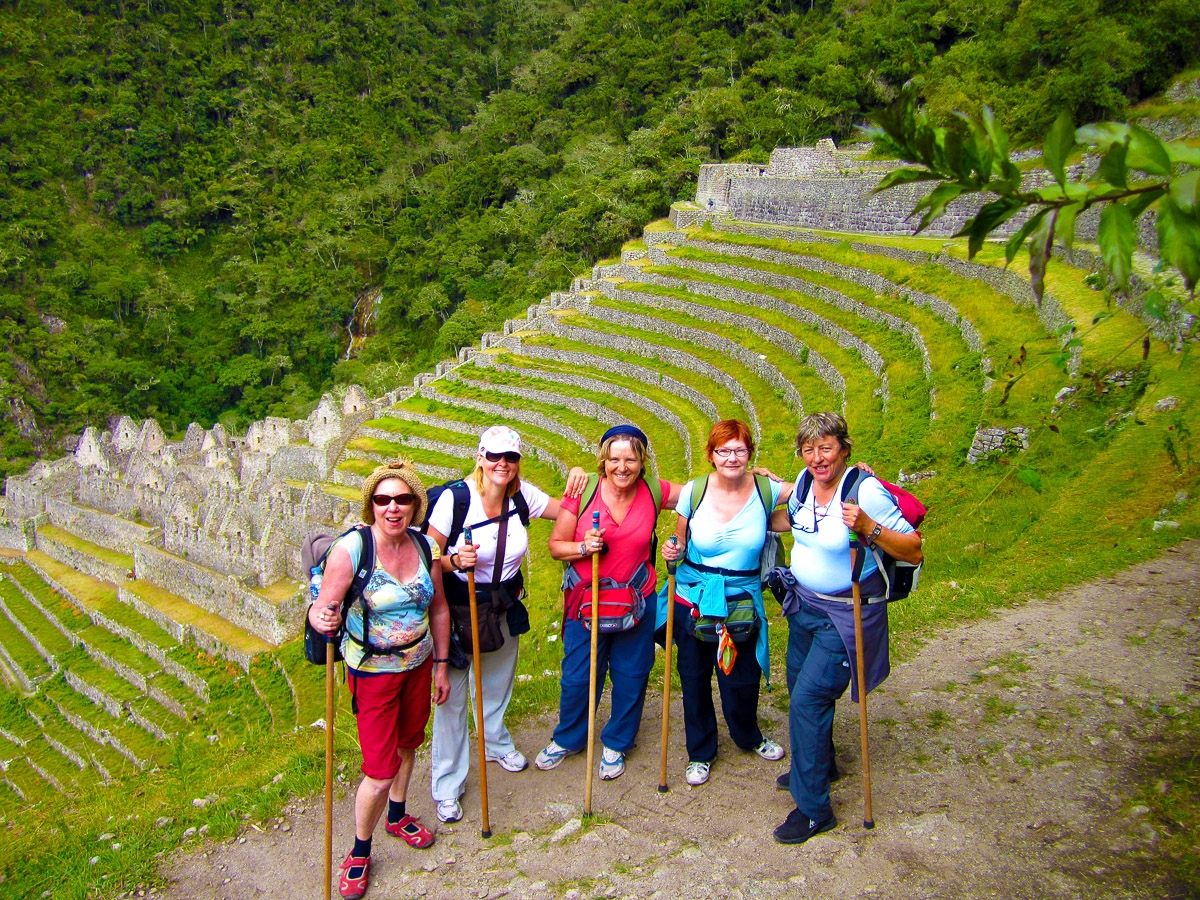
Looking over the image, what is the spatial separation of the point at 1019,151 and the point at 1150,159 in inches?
754

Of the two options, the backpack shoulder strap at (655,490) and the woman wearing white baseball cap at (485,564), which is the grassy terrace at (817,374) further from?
the woman wearing white baseball cap at (485,564)

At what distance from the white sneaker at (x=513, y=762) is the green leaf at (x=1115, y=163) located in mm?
3742

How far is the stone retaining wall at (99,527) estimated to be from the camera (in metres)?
17.2

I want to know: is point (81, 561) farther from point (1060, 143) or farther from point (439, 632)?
point (1060, 143)

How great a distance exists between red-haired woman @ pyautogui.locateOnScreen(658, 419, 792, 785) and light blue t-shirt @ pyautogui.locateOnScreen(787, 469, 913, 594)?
8.4 inches

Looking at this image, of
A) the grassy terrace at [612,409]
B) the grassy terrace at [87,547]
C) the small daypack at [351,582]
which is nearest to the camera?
the small daypack at [351,582]

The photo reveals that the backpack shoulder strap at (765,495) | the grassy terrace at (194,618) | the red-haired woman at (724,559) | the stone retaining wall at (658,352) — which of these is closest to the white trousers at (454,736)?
the red-haired woman at (724,559)

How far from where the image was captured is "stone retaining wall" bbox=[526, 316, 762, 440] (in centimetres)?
1398

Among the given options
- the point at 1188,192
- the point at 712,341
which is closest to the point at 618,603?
the point at 1188,192

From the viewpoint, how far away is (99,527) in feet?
61.1

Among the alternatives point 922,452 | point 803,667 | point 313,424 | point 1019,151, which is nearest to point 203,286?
point 313,424

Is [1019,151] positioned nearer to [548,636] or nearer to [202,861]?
[548,636]

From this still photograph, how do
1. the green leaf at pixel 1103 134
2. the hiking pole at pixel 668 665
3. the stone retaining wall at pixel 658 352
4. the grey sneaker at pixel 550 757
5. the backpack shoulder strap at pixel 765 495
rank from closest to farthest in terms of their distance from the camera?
the green leaf at pixel 1103 134, the backpack shoulder strap at pixel 765 495, the hiking pole at pixel 668 665, the grey sneaker at pixel 550 757, the stone retaining wall at pixel 658 352

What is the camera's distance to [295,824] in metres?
4.06
